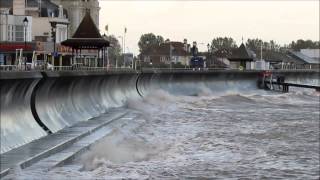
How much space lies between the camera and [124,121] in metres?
32.3

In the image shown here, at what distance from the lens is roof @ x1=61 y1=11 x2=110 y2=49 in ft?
180

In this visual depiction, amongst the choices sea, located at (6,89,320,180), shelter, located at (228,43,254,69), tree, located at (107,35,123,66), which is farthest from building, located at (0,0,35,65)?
sea, located at (6,89,320,180)

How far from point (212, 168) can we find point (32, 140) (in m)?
5.73

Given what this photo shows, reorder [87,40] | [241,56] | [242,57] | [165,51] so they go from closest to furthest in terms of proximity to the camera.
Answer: [87,40]
[242,57]
[241,56]
[165,51]

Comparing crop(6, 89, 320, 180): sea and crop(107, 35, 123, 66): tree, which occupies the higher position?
crop(107, 35, 123, 66): tree

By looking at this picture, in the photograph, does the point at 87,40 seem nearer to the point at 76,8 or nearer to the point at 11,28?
the point at 11,28

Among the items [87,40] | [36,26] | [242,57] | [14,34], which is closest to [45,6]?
[36,26]

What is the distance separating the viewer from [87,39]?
55625mm

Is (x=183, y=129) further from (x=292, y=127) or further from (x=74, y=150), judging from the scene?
(x=74, y=150)

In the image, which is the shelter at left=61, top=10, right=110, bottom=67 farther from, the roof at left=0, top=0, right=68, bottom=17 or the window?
the roof at left=0, top=0, right=68, bottom=17

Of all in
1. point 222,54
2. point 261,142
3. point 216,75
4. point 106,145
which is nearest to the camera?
point 106,145

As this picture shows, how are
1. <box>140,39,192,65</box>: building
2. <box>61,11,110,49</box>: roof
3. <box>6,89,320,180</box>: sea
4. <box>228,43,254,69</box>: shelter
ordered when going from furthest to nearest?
<box>140,39,192,65</box>: building < <box>228,43,254,69</box>: shelter < <box>61,11,110,49</box>: roof < <box>6,89,320,180</box>: sea

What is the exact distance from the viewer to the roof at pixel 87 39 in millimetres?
54725

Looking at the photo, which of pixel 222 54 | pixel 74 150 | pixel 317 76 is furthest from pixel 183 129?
pixel 222 54
